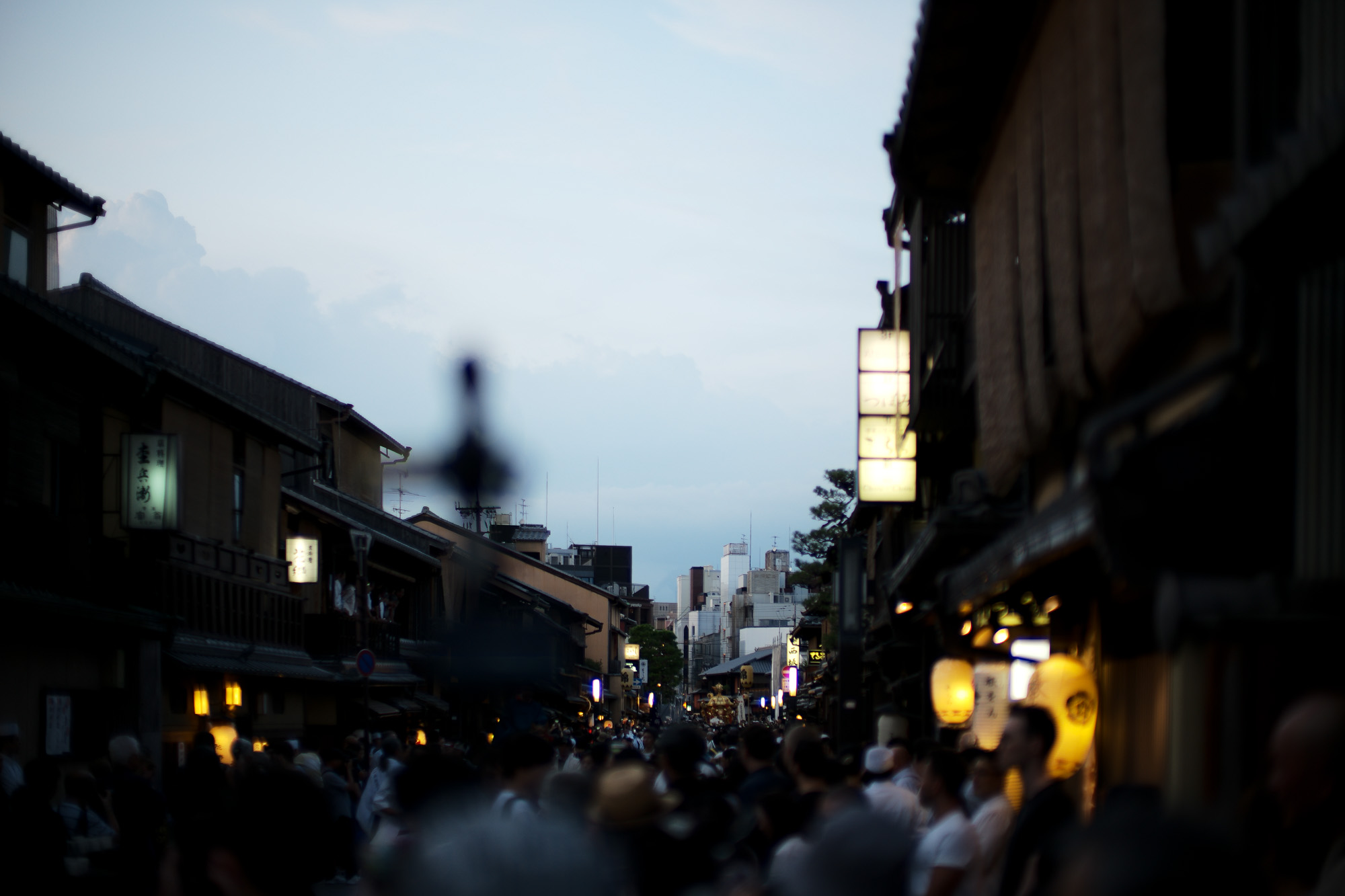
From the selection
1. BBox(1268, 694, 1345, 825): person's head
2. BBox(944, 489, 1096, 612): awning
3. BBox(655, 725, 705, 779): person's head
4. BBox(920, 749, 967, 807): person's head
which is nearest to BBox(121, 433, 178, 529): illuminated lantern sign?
BBox(944, 489, 1096, 612): awning

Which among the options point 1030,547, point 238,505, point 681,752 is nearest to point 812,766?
point 681,752

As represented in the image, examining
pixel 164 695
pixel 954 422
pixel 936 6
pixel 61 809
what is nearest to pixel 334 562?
pixel 164 695

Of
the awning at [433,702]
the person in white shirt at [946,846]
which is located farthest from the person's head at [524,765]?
the awning at [433,702]

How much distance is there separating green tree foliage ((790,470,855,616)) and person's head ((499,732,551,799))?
1414 inches

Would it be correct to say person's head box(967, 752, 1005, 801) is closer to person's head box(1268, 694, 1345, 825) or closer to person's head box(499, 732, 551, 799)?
person's head box(499, 732, 551, 799)

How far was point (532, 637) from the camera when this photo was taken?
30.3 metres

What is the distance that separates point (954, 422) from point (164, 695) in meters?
14.3

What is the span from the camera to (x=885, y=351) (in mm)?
19797

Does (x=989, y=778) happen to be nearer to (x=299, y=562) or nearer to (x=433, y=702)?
(x=299, y=562)

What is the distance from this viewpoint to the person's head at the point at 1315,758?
13.3 feet

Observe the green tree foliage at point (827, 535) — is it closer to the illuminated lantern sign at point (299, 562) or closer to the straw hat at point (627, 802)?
the illuminated lantern sign at point (299, 562)

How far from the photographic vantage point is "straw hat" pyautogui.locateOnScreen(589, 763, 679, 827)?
5.25m

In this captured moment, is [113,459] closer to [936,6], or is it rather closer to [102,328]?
[102,328]

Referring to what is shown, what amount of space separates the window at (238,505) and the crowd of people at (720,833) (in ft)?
56.7
